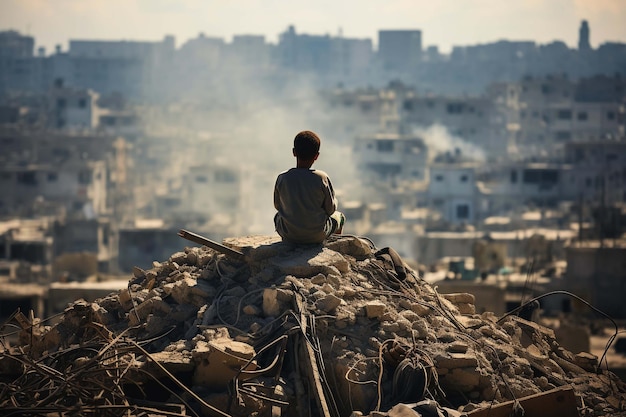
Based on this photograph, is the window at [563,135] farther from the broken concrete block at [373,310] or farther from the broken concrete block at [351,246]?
the broken concrete block at [373,310]

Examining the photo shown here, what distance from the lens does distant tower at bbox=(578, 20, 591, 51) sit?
437ft

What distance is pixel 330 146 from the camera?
3063 inches

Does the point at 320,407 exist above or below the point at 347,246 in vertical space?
below

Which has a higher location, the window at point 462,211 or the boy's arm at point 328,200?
the boy's arm at point 328,200

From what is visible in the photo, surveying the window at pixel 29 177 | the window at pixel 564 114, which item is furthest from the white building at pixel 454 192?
the window at pixel 564 114

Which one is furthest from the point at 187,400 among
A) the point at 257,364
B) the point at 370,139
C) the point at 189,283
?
the point at 370,139

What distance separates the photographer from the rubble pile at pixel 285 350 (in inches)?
314

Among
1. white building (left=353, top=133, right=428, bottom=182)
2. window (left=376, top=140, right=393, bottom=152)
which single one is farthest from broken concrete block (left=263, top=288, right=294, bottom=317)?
window (left=376, top=140, right=393, bottom=152)

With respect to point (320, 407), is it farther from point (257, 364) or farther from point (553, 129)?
point (553, 129)

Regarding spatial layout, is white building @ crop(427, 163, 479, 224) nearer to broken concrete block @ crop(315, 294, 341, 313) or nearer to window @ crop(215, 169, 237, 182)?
window @ crop(215, 169, 237, 182)

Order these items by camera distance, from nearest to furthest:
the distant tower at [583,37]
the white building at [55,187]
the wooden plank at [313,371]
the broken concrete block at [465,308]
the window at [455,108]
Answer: the wooden plank at [313,371] < the broken concrete block at [465,308] < the white building at [55,187] < the window at [455,108] < the distant tower at [583,37]

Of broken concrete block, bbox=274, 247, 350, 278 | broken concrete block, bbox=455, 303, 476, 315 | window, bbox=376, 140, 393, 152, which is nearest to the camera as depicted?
broken concrete block, bbox=274, 247, 350, 278

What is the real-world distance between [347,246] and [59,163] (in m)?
51.4

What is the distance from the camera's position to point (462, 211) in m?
58.2
